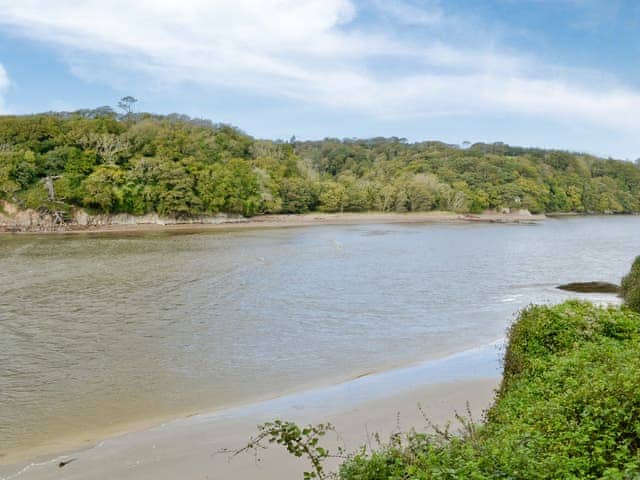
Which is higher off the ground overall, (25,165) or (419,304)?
(25,165)

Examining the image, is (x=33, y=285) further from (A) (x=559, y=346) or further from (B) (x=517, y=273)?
(B) (x=517, y=273)

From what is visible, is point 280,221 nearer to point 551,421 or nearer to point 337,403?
point 337,403

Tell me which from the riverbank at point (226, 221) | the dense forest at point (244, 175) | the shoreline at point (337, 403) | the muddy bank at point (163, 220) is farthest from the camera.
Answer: the dense forest at point (244, 175)

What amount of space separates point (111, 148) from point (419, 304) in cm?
6448

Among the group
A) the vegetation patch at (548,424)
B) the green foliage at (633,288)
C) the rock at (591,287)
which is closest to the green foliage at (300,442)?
the vegetation patch at (548,424)

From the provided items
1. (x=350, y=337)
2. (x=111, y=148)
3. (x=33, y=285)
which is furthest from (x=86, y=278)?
(x=111, y=148)

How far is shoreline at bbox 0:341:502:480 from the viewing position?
25.9ft

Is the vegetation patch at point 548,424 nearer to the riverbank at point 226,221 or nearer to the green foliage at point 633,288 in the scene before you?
the green foliage at point 633,288

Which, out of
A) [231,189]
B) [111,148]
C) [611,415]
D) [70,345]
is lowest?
[70,345]

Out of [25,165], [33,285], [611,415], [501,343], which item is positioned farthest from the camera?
[25,165]

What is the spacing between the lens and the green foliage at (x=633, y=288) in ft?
41.8

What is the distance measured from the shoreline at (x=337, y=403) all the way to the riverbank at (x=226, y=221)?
52841mm

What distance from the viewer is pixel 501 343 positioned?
14.0m

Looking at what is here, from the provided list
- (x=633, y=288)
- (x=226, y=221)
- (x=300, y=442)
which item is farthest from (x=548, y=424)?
(x=226, y=221)
